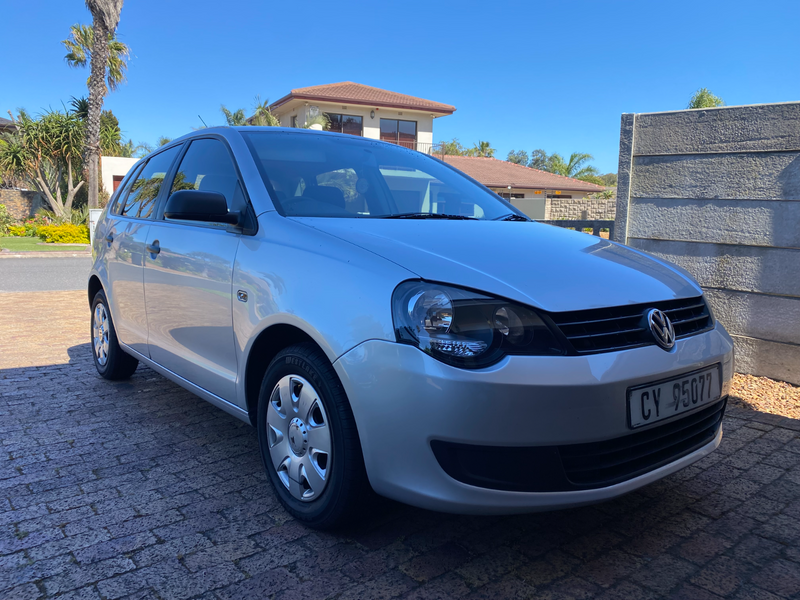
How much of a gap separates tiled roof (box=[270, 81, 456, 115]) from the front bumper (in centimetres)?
3206

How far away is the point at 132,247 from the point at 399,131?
109 ft

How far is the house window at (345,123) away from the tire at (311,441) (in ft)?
107

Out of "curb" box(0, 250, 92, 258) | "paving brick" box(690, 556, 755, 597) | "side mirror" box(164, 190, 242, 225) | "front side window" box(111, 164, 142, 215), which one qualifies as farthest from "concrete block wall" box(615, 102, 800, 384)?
"curb" box(0, 250, 92, 258)

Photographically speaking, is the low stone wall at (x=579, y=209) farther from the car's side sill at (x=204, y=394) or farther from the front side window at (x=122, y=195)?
the car's side sill at (x=204, y=394)

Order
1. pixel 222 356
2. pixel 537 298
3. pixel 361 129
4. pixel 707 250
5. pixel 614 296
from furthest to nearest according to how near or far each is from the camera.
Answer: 1. pixel 361 129
2. pixel 707 250
3. pixel 222 356
4. pixel 614 296
5. pixel 537 298

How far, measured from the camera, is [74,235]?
22359 mm

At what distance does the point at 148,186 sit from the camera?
4.06 metres

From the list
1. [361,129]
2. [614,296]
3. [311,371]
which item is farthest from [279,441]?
[361,129]

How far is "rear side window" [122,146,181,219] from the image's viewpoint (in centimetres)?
386

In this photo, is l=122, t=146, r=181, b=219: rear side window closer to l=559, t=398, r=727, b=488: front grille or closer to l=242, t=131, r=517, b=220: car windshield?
l=242, t=131, r=517, b=220: car windshield

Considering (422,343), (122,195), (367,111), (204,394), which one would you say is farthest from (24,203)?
(422,343)

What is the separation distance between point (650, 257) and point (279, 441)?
1.90 m

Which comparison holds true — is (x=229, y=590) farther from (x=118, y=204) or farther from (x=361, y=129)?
(x=361, y=129)

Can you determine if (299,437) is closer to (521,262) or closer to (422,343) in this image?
(422,343)
